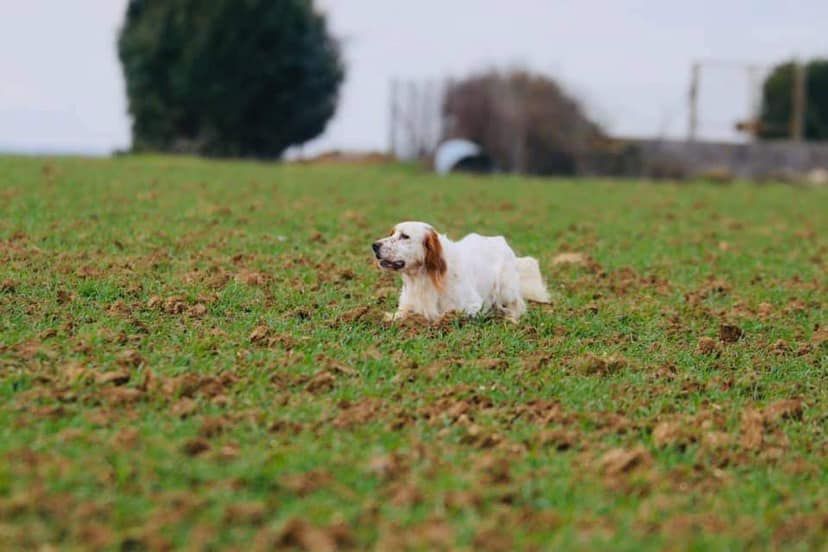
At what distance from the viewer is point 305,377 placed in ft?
18.7

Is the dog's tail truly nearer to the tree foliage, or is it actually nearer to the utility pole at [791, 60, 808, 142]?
the tree foliage

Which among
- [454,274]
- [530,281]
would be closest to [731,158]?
[530,281]

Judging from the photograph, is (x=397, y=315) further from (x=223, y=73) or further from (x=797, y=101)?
(x=797, y=101)

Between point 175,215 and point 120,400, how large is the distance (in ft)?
25.4

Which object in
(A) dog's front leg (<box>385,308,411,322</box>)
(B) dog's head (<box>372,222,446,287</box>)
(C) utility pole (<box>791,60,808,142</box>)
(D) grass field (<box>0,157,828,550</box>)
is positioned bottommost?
(D) grass field (<box>0,157,828,550</box>)

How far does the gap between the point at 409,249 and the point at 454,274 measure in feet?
1.54

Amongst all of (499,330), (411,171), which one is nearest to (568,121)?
(411,171)


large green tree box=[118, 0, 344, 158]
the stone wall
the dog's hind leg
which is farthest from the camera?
large green tree box=[118, 0, 344, 158]

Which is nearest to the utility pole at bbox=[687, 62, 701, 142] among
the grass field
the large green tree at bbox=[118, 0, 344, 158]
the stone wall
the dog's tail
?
the stone wall

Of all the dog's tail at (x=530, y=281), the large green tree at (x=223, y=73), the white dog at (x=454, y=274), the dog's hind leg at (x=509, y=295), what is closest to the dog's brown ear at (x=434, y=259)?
the white dog at (x=454, y=274)

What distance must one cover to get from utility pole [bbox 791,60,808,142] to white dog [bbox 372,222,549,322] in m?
24.9

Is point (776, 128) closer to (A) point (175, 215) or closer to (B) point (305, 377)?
(A) point (175, 215)

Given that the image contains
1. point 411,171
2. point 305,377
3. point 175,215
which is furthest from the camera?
point 411,171

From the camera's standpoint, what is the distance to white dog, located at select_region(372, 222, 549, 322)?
23.1 ft
